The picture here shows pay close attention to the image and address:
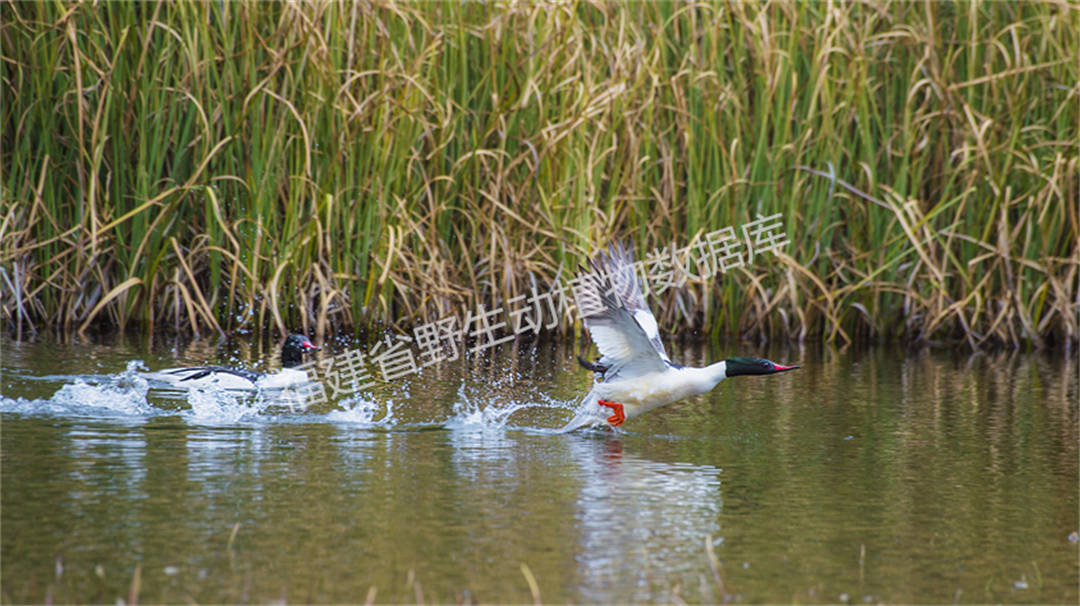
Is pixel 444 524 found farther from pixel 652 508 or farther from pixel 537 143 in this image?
pixel 537 143

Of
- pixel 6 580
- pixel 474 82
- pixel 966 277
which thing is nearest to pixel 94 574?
pixel 6 580

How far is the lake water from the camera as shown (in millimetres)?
4438

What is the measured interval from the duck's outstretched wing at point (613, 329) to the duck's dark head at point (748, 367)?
385 millimetres

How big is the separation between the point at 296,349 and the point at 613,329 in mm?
2732

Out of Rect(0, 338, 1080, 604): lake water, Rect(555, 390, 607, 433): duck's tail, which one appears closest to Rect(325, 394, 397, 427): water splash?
Rect(0, 338, 1080, 604): lake water

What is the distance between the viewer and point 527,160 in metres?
11.3

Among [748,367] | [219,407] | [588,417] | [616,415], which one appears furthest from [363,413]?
[748,367]

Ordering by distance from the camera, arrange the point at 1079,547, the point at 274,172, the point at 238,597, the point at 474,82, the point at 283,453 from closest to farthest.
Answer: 1. the point at 238,597
2. the point at 1079,547
3. the point at 283,453
4. the point at 274,172
5. the point at 474,82

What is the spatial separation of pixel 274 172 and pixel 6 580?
22.7 ft

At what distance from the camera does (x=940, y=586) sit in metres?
4.54

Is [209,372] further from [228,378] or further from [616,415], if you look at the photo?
[616,415]

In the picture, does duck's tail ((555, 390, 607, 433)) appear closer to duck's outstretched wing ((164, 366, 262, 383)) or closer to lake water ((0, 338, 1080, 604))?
lake water ((0, 338, 1080, 604))

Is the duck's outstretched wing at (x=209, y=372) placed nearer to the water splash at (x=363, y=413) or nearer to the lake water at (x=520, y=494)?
the lake water at (x=520, y=494)

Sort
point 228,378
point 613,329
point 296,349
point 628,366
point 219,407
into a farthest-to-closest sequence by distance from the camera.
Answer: point 296,349 → point 228,378 → point 219,407 → point 628,366 → point 613,329
